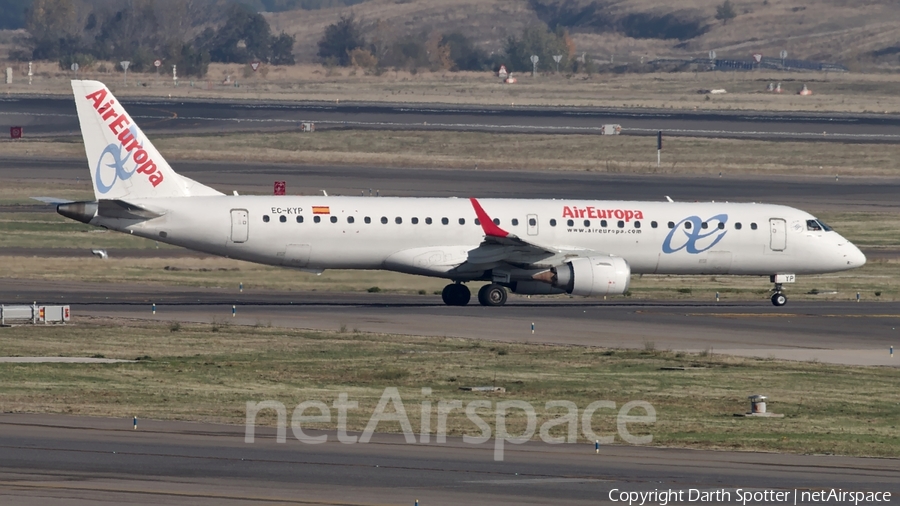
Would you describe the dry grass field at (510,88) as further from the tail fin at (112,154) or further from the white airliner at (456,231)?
the tail fin at (112,154)

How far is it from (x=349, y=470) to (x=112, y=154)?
23.2 meters

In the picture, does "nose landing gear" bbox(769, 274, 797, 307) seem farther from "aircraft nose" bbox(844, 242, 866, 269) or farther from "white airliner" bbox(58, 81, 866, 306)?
"aircraft nose" bbox(844, 242, 866, 269)

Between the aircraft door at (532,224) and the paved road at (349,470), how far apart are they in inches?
842

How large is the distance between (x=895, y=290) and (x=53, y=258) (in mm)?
30258

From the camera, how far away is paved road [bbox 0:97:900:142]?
103375 mm

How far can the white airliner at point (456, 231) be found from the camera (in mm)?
41625

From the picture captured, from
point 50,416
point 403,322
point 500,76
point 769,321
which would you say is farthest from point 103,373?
point 500,76

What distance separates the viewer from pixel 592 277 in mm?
42500

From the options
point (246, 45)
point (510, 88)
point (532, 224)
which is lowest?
point (532, 224)

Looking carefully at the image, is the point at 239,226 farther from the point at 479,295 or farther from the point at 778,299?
the point at 778,299

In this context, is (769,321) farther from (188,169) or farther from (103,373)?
(188,169)

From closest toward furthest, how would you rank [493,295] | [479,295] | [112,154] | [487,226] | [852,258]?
[112,154]
[487,226]
[493,295]
[479,295]
[852,258]

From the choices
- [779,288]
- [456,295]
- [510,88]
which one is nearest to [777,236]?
[779,288]

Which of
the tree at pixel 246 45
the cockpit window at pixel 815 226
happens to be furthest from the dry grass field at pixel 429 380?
the tree at pixel 246 45
